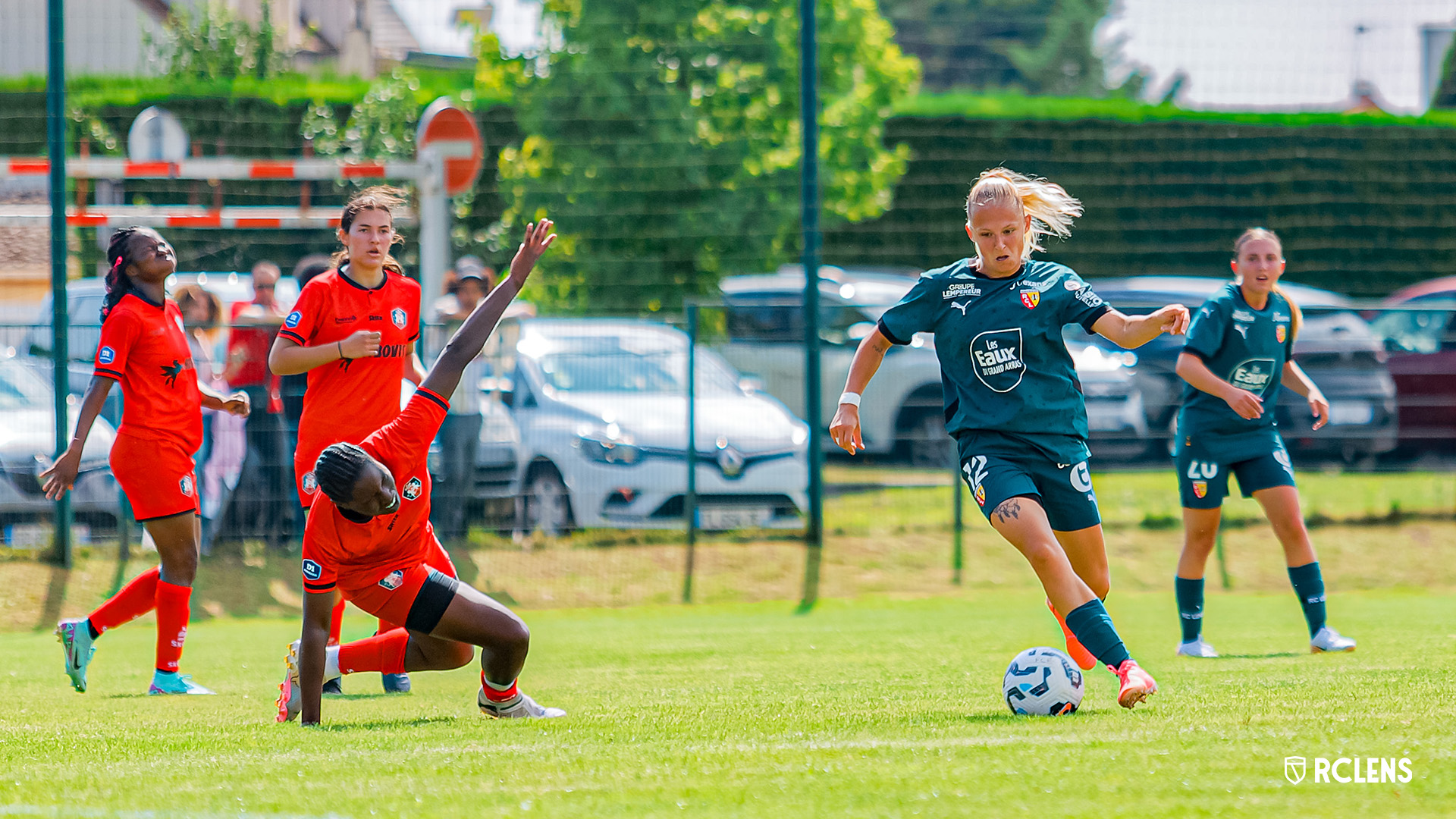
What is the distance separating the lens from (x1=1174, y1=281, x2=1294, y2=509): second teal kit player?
7.23 meters

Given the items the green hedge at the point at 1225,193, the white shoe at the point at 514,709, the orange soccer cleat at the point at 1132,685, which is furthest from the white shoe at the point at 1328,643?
the green hedge at the point at 1225,193

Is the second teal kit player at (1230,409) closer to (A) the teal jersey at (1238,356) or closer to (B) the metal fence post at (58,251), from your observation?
(A) the teal jersey at (1238,356)

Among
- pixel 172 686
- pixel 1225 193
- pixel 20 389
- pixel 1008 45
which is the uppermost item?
pixel 1008 45

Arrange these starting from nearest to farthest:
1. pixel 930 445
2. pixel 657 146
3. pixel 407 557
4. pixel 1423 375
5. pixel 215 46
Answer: pixel 407 557 → pixel 930 445 → pixel 1423 375 → pixel 657 146 → pixel 215 46

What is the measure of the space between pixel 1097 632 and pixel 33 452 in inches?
349

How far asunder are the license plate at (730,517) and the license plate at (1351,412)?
5.49m

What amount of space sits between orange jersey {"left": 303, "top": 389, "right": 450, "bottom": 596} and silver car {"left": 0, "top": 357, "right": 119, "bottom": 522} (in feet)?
21.9

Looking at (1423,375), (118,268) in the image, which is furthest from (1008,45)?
(118,268)

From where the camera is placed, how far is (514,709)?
5.26 m

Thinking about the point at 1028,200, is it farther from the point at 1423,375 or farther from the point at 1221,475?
the point at 1423,375

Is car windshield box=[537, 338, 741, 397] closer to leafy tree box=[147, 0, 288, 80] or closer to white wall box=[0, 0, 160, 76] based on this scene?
white wall box=[0, 0, 160, 76]

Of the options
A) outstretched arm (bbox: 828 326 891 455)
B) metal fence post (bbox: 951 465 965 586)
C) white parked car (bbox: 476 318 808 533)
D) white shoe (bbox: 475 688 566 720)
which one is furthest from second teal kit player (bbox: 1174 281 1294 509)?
white parked car (bbox: 476 318 808 533)

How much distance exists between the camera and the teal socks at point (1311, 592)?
719cm

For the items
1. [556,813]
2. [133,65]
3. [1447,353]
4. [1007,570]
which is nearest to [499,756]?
[556,813]
